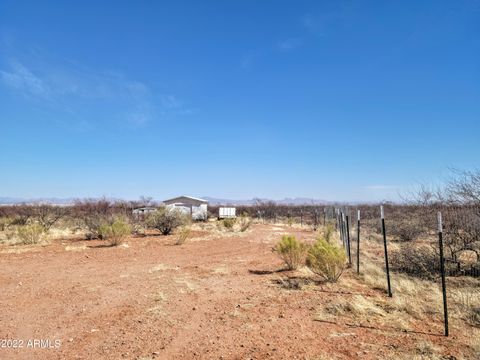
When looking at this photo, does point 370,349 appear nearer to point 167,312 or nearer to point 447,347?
point 447,347

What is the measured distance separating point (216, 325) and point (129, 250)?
11259 mm

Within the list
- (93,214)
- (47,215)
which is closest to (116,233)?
(93,214)

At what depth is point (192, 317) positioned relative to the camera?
6461 mm

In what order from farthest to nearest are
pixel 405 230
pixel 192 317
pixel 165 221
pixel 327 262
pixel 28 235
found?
pixel 165 221, pixel 28 235, pixel 405 230, pixel 327 262, pixel 192 317

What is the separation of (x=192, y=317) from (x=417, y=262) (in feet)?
24.0

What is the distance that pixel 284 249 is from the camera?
10.9 metres

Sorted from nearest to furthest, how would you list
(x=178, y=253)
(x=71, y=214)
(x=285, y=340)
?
(x=285, y=340), (x=178, y=253), (x=71, y=214)

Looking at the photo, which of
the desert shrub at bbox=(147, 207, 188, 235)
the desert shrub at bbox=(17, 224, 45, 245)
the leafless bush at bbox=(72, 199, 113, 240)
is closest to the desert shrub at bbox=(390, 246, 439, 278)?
the desert shrub at bbox=(147, 207, 188, 235)

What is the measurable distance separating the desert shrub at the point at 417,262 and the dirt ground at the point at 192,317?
1.91m

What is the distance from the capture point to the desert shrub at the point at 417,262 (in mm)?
10293

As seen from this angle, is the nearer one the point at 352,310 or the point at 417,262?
the point at 352,310

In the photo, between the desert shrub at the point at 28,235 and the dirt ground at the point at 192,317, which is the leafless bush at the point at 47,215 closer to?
the desert shrub at the point at 28,235

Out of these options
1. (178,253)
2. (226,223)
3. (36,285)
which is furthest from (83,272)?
(226,223)

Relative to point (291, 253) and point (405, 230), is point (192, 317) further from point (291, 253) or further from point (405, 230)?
point (405, 230)
